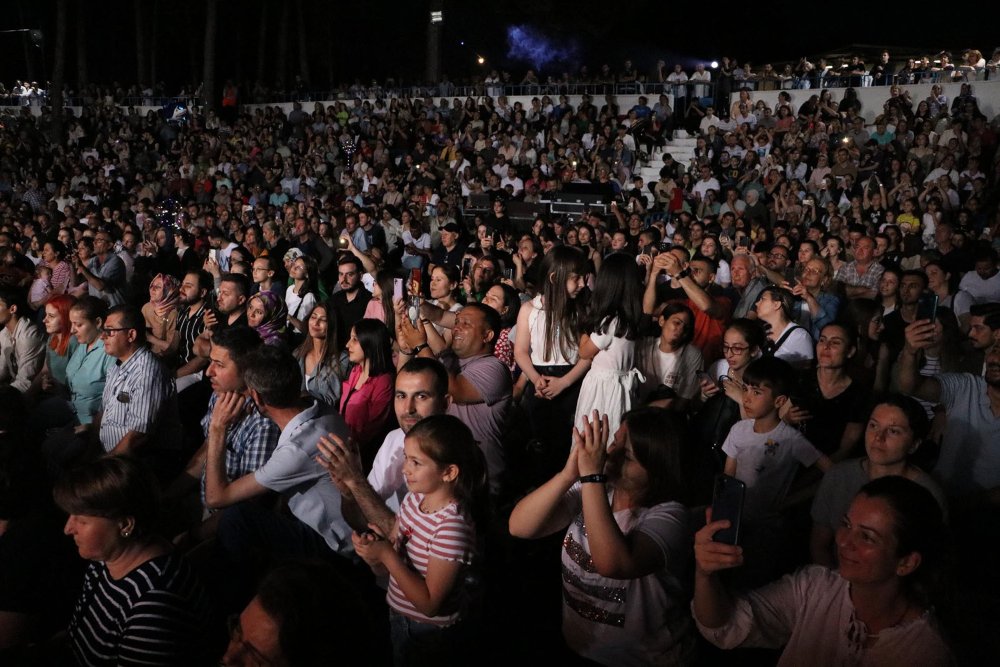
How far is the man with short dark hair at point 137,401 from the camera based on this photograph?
13.6 feet

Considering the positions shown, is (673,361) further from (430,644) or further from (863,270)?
(863,270)

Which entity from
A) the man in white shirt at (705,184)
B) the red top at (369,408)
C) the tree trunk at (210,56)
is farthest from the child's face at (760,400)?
the tree trunk at (210,56)

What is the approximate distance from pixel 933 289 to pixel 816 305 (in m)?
1.26

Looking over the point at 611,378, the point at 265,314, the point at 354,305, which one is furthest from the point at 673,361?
the point at 354,305

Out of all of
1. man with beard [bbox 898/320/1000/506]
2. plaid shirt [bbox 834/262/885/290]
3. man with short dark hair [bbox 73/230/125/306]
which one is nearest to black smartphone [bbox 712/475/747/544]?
man with beard [bbox 898/320/1000/506]

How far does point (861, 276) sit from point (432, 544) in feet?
19.5

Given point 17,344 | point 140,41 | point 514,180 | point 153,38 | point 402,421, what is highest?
point 153,38

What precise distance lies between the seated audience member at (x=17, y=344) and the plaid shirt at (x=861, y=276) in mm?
6601

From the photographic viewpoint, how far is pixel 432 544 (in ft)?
8.03

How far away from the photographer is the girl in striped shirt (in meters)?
2.42

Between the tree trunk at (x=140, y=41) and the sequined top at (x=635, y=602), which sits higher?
the tree trunk at (x=140, y=41)

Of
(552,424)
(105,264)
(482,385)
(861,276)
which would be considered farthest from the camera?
(105,264)

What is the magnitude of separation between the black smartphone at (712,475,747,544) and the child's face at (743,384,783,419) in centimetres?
152

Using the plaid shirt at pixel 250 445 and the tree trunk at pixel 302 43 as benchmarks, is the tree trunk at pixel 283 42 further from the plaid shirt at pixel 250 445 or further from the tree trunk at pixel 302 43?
the plaid shirt at pixel 250 445
